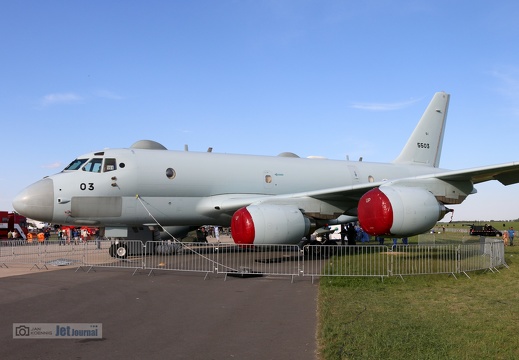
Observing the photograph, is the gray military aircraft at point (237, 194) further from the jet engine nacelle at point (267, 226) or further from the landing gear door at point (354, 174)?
the landing gear door at point (354, 174)

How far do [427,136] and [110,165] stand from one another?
57.2ft

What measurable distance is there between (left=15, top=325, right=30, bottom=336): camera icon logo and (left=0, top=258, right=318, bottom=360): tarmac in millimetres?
138

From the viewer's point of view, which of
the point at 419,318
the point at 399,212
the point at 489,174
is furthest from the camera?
the point at 489,174

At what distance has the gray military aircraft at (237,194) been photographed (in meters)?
14.5

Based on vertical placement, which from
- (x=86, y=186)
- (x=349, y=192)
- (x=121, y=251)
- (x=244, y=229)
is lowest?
(x=121, y=251)

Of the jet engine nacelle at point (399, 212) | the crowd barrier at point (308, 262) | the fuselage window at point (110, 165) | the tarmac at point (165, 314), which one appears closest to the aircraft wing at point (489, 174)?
the jet engine nacelle at point (399, 212)

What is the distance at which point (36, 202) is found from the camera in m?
16.6

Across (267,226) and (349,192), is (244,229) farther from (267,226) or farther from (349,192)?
(349,192)

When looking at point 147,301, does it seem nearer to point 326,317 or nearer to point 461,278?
point 326,317

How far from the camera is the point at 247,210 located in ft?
50.2

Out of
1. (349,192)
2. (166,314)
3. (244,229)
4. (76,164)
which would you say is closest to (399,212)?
(349,192)

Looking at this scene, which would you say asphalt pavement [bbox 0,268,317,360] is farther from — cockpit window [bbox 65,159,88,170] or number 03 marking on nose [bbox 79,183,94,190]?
cockpit window [bbox 65,159,88,170]

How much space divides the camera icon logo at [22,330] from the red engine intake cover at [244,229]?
7893mm

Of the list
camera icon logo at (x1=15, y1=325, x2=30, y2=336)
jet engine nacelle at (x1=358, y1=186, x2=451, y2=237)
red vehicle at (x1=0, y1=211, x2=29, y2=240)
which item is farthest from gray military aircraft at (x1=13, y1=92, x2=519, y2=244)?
red vehicle at (x1=0, y1=211, x2=29, y2=240)
